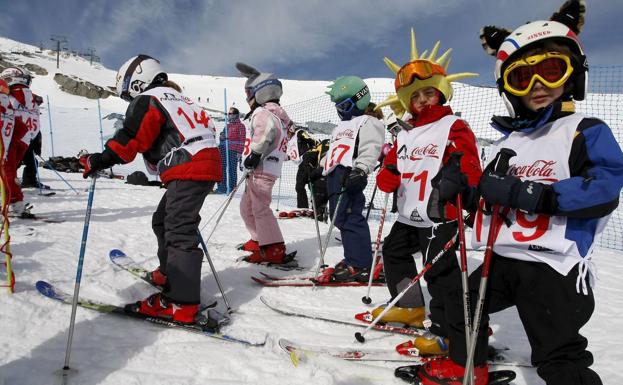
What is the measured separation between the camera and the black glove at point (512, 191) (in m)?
1.56

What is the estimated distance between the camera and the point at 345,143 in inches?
161

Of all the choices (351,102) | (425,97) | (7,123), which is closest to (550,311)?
(425,97)

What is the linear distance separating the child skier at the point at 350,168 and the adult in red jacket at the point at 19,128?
421 cm

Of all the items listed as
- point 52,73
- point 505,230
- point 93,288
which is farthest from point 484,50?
point 52,73

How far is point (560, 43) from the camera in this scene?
5.77ft

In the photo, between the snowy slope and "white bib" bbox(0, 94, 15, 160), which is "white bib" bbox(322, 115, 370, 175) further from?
"white bib" bbox(0, 94, 15, 160)

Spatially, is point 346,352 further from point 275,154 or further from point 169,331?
point 275,154

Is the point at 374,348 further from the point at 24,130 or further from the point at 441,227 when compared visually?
the point at 24,130

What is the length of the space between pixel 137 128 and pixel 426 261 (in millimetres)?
2264

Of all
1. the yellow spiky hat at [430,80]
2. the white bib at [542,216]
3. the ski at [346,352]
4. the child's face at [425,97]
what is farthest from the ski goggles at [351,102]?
the ski at [346,352]

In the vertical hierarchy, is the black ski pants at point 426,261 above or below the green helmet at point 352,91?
below

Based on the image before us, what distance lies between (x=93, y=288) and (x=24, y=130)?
13.1 ft

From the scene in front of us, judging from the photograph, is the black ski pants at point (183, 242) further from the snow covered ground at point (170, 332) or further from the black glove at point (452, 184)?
the black glove at point (452, 184)

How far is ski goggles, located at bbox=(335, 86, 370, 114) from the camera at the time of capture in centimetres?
416
